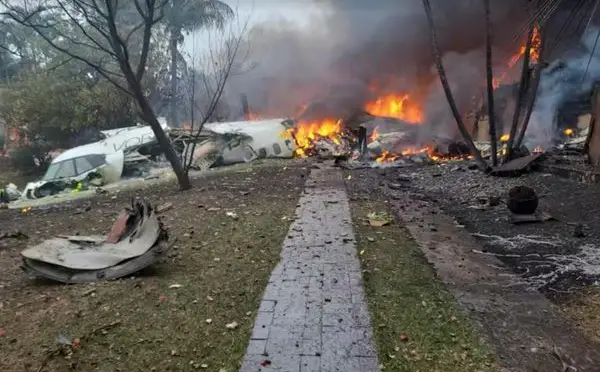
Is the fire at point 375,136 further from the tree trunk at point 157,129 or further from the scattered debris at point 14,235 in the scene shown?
the scattered debris at point 14,235

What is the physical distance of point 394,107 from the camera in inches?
858

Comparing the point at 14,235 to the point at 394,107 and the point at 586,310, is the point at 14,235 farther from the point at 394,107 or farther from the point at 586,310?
the point at 394,107

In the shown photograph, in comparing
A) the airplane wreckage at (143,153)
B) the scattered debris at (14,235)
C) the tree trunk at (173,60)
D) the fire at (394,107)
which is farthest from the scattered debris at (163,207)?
the tree trunk at (173,60)

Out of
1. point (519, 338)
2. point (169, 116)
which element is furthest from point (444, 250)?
point (169, 116)

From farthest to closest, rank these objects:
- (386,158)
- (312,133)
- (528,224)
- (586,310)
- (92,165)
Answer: (312,133), (386,158), (92,165), (528,224), (586,310)

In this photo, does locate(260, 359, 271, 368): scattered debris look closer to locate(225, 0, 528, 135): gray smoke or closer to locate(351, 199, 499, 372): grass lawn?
locate(351, 199, 499, 372): grass lawn

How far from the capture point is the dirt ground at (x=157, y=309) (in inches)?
106

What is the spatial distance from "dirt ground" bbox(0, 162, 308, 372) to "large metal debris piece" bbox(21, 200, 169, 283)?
5.0 inches

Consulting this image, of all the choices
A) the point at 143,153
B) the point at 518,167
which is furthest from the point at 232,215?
the point at 143,153

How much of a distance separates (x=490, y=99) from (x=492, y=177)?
1858mm

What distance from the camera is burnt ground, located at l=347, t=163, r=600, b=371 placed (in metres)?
3.00

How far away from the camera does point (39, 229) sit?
6.70m

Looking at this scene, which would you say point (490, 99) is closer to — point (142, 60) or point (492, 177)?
point (492, 177)

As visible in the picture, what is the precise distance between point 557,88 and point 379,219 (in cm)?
1131
